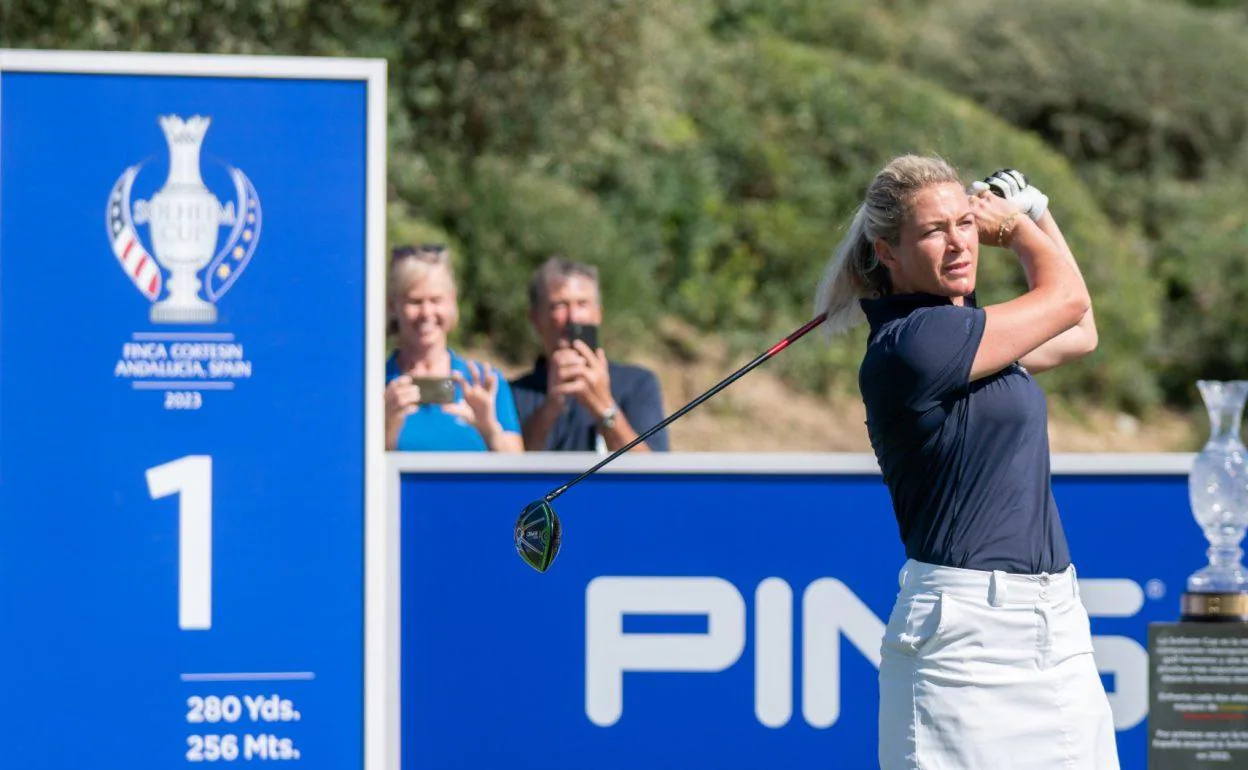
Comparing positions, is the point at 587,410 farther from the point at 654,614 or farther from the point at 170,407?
the point at 170,407

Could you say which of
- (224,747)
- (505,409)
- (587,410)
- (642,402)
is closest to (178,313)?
(224,747)

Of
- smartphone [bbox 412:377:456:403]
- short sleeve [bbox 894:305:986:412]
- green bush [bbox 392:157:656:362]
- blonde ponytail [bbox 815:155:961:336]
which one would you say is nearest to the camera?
short sleeve [bbox 894:305:986:412]

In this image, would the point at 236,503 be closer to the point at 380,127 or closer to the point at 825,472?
the point at 380,127

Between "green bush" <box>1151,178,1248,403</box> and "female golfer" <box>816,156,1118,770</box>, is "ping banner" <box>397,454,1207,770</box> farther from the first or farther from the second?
"green bush" <box>1151,178,1248,403</box>

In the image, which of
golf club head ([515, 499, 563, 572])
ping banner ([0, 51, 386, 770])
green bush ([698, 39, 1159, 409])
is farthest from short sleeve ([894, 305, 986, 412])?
green bush ([698, 39, 1159, 409])

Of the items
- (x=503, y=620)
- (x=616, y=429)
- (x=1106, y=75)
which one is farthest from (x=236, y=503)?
(x=1106, y=75)

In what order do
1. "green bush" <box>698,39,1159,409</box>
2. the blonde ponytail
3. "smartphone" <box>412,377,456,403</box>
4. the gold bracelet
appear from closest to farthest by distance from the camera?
the blonde ponytail < the gold bracelet < "smartphone" <box>412,377,456,403</box> < "green bush" <box>698,39,1159,409</box>

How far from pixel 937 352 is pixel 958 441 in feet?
0.56

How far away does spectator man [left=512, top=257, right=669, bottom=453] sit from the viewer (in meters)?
5.04

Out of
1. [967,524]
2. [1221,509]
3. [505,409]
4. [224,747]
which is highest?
[505,409]

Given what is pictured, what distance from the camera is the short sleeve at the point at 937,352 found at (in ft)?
9.70

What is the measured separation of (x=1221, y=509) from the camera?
428 centimetres

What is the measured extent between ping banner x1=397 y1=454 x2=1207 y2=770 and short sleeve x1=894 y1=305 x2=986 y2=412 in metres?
1.42

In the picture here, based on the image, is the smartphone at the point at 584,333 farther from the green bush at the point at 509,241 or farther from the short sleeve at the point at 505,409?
the green bush at the point at 509,241
